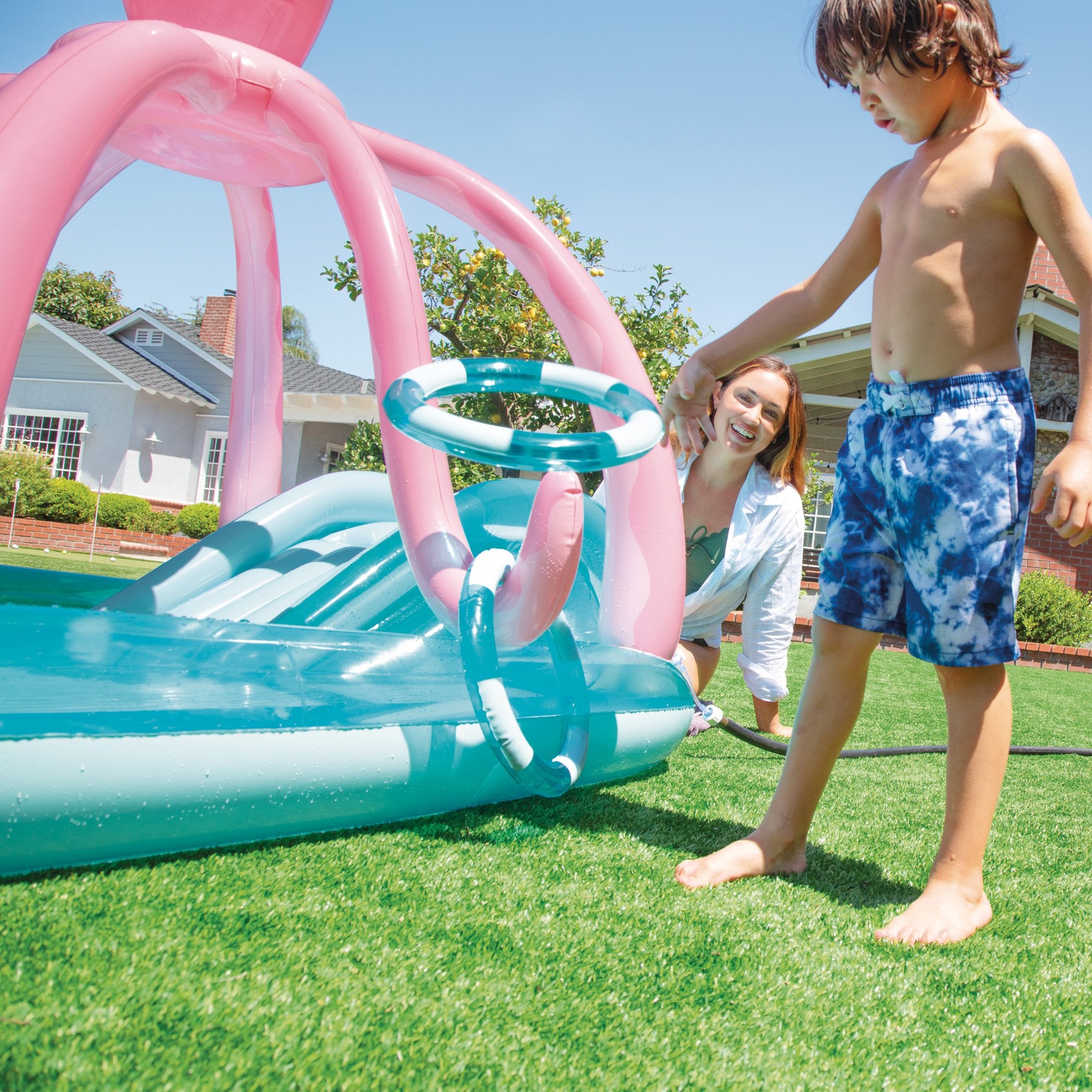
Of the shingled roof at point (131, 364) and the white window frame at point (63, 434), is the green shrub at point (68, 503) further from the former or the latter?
the shingled roof at point (131, 364)

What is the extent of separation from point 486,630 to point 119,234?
5.56 metres

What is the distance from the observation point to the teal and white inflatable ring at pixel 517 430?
1767 mm

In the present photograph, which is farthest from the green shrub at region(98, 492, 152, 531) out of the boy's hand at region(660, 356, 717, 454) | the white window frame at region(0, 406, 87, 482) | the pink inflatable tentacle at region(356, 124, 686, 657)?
the boy's hand at region(660, 356, 717, 454)

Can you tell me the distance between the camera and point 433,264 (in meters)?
10.8

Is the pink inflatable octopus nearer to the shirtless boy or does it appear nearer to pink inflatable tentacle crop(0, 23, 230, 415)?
pink inflatable tentacle crop(0, 23, 230, 415)

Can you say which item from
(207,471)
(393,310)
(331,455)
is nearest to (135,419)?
(207,471)

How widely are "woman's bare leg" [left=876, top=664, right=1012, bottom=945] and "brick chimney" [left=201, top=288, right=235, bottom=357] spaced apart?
22.9 m

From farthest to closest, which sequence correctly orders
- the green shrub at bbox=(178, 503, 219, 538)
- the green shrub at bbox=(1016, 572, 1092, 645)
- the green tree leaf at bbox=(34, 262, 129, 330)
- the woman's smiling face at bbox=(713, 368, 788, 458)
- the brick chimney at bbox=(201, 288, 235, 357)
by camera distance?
the green tree leaf at bbox=(34, 262, 129, 330) → the brick chimney at bbox=(201, 288, 235, 357) → the green shrub at bbox=(178, 503, 219, 538) → the green shrub at bbox=(1016, 572, 1092, 645) → the woman's smiling face at bbox=(713, 368, 788, 458)

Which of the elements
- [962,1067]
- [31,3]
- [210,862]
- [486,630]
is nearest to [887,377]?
[486,630]

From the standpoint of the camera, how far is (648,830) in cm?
212

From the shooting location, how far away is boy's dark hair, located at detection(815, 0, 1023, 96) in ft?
5.90

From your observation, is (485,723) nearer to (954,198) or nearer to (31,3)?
(954,198)

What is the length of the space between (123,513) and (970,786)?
16953 mm

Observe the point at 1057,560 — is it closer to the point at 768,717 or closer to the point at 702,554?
the point at 768,717
